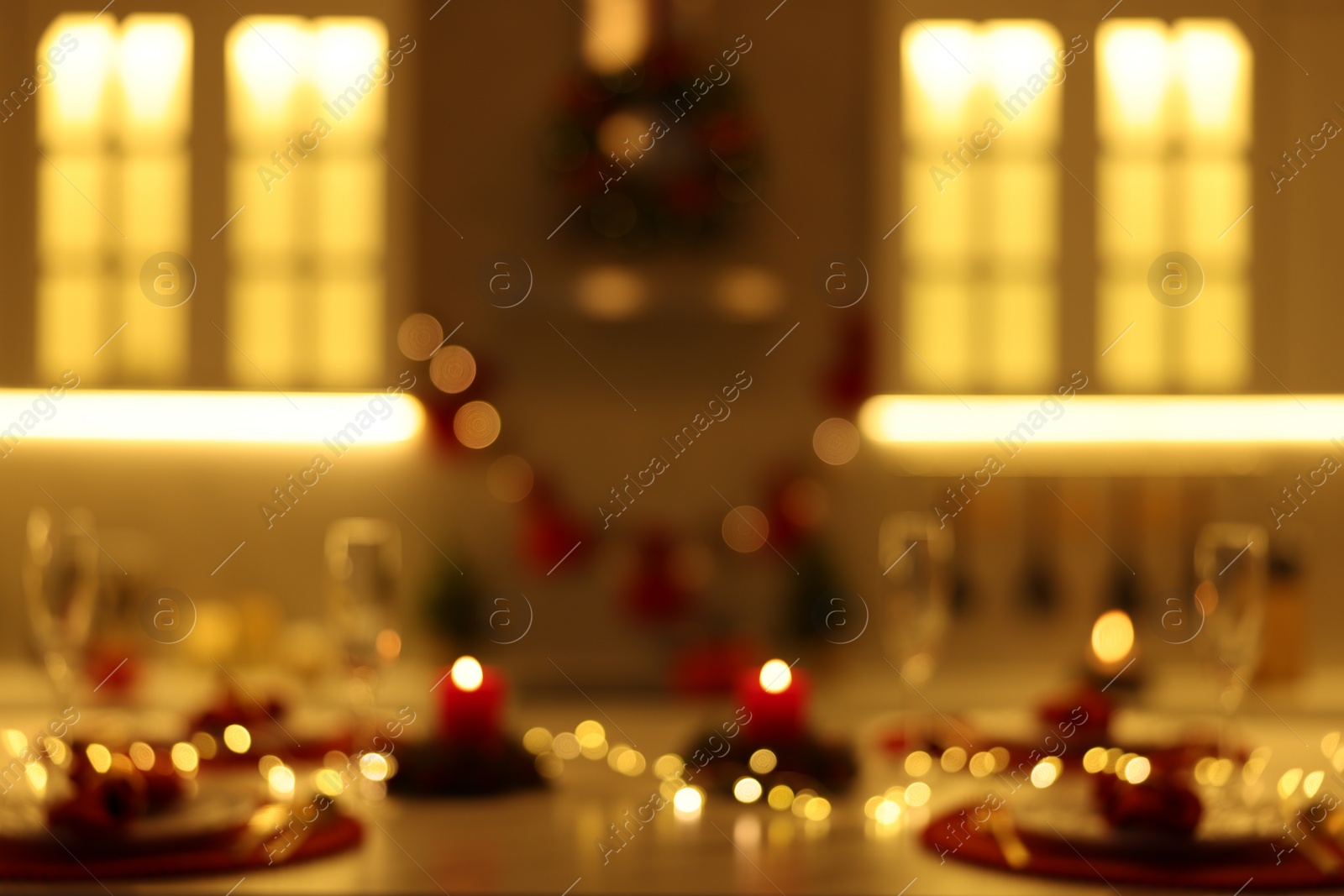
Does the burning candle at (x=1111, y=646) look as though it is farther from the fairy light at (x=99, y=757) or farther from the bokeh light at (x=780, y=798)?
the fairy light at (x=99, y=757)

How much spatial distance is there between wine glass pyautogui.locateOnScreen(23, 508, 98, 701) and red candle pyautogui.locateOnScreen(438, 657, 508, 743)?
0.29 meters

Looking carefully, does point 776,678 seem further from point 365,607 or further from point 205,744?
point 205,744

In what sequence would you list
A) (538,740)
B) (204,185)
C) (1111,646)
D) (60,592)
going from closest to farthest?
(60,592) < (538,740) < (1111,646) < (204,185)

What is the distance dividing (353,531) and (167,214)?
0.98m

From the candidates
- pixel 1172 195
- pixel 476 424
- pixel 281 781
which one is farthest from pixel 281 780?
pixel 1172 195

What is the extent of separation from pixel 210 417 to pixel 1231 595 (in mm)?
1486

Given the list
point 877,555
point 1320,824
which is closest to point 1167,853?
point 1320,824

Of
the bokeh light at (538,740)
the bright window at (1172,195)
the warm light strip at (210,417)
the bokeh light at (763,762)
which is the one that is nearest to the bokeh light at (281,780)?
the bokeh light at (538,740)

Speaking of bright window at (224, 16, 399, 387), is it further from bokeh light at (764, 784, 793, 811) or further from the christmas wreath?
bokeh light at (764, 784, 793, 811)

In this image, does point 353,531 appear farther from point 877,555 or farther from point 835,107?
point 835,107

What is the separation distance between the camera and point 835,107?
6.71 feet

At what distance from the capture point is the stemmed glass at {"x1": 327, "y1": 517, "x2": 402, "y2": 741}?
3.63 ft

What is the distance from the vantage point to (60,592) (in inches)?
40.3

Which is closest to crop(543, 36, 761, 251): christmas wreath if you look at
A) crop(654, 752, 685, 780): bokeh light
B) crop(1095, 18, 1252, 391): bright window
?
crop(1095, 18, 1252, 391): bright window
